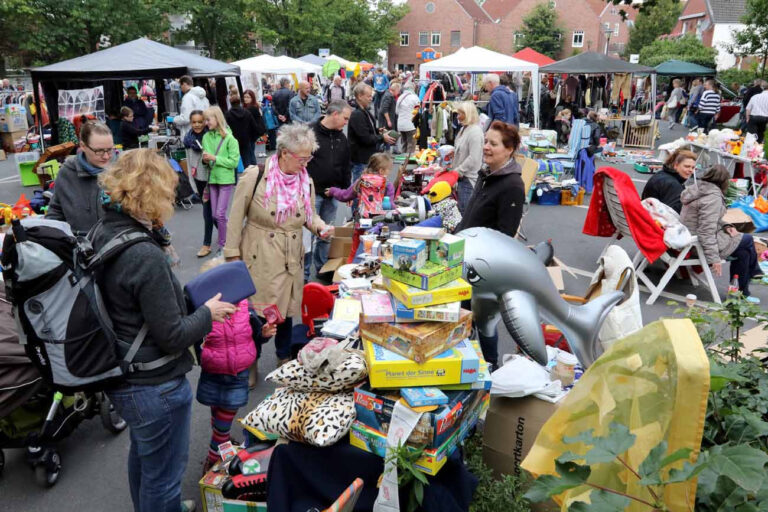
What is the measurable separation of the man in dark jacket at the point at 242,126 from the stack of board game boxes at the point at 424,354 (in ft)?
25.6

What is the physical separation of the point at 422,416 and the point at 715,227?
442 cm

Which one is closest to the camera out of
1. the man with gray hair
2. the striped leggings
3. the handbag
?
the handbag

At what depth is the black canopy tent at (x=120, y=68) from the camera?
9.30 meters

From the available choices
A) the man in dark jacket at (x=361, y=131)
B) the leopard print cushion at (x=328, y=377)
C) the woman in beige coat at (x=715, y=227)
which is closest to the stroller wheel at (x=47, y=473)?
the leopard print cushion at (x=328, y=377)

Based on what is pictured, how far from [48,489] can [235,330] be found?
1.47 m

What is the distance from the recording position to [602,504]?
1028mm

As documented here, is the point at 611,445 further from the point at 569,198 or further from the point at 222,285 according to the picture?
the point at 569,198

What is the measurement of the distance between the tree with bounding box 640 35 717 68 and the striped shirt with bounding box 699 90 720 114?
34.9ft

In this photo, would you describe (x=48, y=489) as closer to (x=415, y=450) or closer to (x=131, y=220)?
(x=131, y=220)

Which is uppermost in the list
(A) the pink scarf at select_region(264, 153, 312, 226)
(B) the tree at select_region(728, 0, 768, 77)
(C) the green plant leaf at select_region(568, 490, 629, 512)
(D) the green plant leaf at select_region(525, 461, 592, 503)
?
(B) the tree at select_region(728, 0, 768, 77)

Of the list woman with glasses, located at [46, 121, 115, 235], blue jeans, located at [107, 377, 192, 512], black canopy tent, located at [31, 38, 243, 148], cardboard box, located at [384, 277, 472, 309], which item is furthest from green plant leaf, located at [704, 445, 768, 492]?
black canopy tent, located at [31, 38, 243, 148]

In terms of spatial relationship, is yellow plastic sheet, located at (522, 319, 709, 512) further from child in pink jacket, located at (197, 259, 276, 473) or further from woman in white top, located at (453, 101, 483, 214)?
woman in white top, located at (453, 101, 483, 214)

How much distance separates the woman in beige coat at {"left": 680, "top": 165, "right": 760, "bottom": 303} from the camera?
518 cm

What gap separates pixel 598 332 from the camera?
3.09 metres
